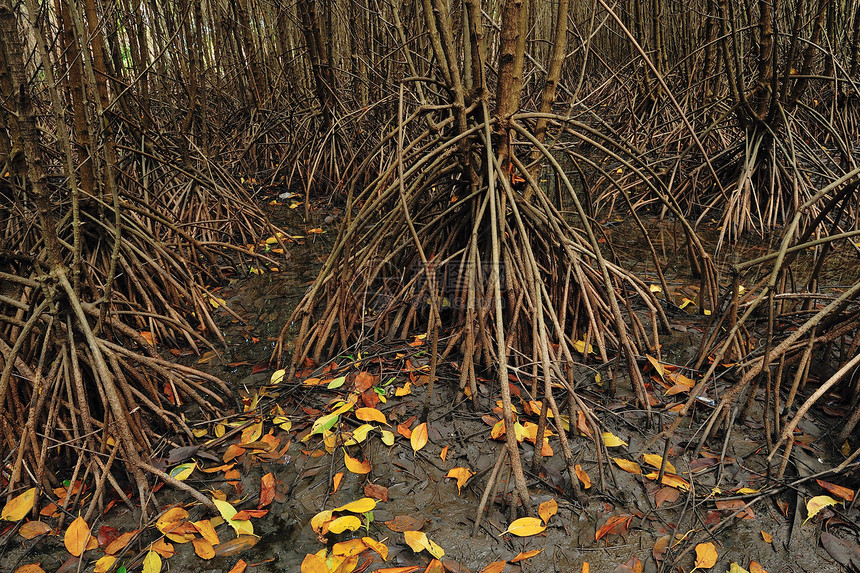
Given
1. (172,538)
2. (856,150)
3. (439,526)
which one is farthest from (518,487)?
(856,150)

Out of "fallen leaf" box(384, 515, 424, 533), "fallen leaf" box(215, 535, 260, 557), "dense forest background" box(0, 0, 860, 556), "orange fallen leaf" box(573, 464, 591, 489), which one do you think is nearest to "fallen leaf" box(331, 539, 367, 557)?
"fallen leaf" box(384, 515, 424, 533)

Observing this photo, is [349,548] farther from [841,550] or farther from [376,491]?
[841,550]

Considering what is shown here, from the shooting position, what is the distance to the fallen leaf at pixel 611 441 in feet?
7.27

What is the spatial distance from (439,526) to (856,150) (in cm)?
727

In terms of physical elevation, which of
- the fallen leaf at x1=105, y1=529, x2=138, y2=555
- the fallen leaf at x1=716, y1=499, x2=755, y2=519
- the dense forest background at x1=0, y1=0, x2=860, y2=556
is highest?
the dense forest background at x1=0, y1=0, x2=860, y2=556

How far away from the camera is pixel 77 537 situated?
Result: 192 centimetres

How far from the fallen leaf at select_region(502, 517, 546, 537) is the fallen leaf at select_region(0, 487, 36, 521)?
1756 millimetres

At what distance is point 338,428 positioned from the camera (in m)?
2.35

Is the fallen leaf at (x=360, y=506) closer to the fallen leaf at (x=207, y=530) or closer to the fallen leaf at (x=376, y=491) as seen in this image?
the fallen leaf at (x=376, y=491)

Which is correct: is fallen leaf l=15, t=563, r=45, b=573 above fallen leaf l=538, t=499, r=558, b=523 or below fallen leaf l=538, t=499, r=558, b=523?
above

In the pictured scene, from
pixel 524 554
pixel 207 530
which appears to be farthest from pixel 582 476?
pixel 207 530

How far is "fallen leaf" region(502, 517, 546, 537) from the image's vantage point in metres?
1.84

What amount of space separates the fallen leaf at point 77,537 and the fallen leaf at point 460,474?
131 cm

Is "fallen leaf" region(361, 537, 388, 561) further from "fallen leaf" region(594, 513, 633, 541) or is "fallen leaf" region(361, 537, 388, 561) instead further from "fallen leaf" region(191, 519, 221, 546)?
"fallen leaf" region(594, 513, 633, 541)
